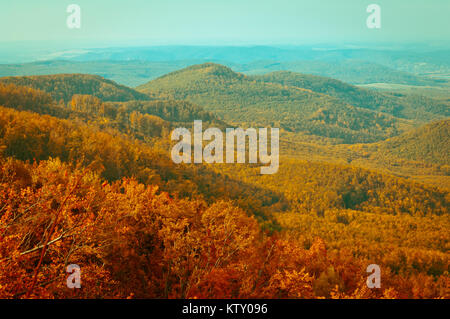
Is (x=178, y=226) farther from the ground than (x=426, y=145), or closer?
farther from the ground

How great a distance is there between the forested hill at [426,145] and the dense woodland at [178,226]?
100.0 meters

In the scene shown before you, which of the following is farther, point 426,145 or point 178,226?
point 426,145

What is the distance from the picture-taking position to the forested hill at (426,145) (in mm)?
175000

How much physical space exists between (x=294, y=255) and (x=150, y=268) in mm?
9290

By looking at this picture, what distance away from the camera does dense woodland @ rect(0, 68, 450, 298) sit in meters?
9.62

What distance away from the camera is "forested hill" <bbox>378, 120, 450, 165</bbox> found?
175 metres

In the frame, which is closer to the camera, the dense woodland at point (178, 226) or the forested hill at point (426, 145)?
the dense woodland at point (178, 226)

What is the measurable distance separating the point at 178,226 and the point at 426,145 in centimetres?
21694

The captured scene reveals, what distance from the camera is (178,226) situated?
39.9 feet

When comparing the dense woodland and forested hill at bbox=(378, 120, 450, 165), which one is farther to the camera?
forested hill at bbox=(378, 120, 450, 165)

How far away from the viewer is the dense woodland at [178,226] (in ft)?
31.6

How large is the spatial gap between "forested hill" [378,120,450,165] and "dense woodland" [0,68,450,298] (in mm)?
99999
